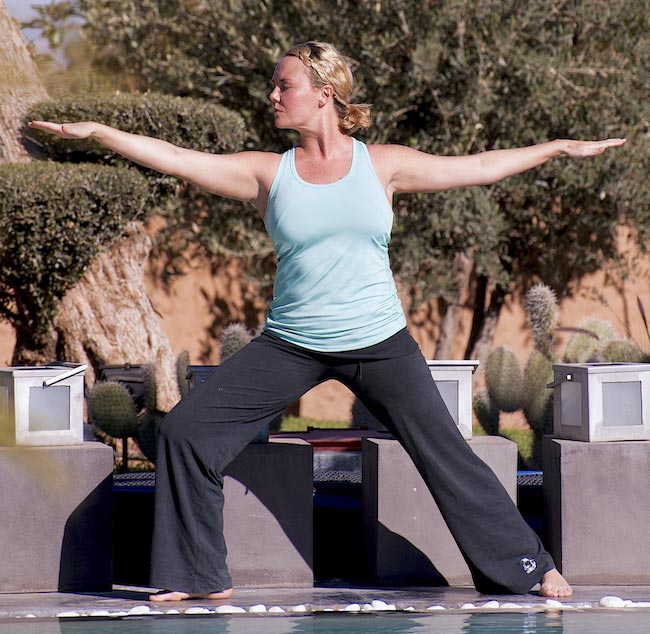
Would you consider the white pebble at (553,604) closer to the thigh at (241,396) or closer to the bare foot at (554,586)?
the bare foot at (554,586)

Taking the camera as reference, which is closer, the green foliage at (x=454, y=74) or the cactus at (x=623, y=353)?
the cactus at (x=623, y=353)

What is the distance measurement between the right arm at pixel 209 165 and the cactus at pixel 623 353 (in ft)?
11.7

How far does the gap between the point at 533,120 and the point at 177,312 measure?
3.92 meters

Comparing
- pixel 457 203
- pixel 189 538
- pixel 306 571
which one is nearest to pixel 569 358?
pixel 457 203

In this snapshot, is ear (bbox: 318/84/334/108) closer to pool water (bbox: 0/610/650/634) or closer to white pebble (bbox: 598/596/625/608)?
pool water (bbox: 0/610/650/634)

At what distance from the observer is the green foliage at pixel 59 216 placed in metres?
5.57

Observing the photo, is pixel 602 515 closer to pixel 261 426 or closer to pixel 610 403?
pixel 610 403

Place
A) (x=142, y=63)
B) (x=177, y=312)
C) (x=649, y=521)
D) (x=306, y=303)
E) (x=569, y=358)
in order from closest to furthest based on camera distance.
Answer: (x=306, y=303) < (x=649, y=521) < (x=569, y=358) < (x=142, y=63) < (x=177, y=312)

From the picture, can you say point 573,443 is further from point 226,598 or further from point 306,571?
point 226,598

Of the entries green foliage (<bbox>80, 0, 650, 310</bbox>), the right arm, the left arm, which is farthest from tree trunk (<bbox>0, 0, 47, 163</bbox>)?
green foliage (<bbox>80, 0, 650, 310</bbox>)

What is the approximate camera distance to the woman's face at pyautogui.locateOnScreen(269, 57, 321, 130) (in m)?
3.09

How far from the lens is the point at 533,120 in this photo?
868 cm

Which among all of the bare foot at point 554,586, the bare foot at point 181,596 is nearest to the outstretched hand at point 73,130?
the bare foot at point 181,596

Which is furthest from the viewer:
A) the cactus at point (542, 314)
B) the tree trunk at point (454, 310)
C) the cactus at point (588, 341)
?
the tree trunk at point (454, 310)
